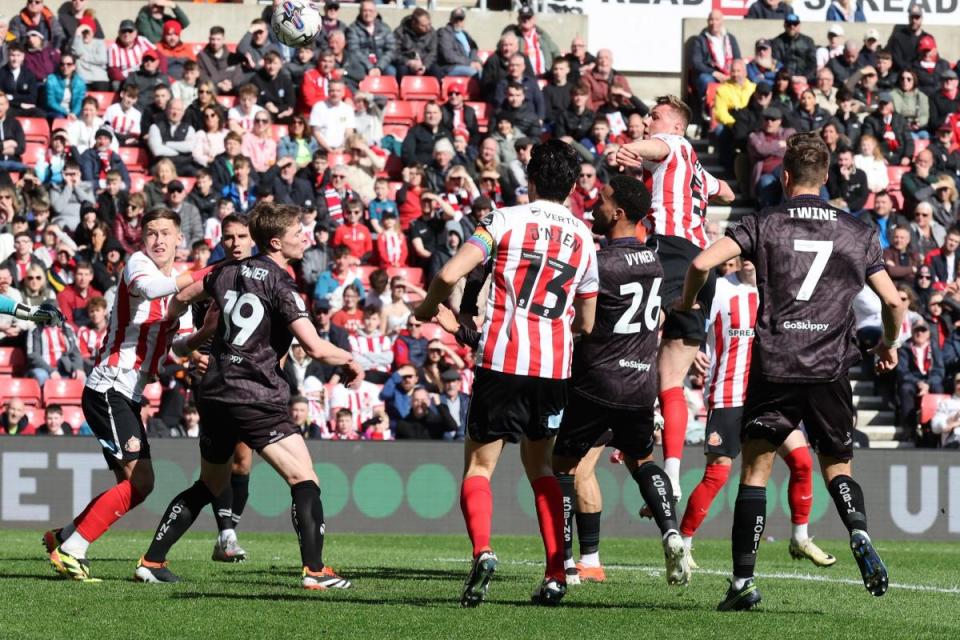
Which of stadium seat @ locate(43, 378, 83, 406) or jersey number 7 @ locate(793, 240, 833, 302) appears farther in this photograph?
→ stadium seat @ locate(43, 378, 83, 406)

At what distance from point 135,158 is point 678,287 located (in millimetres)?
12385

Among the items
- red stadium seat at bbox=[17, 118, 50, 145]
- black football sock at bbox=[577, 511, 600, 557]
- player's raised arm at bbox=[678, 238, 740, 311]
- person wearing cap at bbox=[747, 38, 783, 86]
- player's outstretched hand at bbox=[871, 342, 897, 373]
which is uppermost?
person wearing cap at bbox=[747, 38, 783, 86]

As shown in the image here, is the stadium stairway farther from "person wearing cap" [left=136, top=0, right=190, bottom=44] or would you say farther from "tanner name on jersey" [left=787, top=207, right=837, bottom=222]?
"tanner name on jersey" [left=787, top=207, right=837, bottom=222]

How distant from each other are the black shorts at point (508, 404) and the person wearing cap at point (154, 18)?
15.8 meters

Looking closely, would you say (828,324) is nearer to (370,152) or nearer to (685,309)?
(685,309)

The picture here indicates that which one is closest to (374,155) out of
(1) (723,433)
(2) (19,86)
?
(2) (19,86)

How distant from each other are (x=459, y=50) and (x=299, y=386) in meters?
7.64

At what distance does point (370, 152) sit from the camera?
21031 mm

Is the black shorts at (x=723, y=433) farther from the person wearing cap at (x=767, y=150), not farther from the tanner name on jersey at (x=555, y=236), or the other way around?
the person wearing cap at (x=767, y=150)

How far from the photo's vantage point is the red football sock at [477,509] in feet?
25.4

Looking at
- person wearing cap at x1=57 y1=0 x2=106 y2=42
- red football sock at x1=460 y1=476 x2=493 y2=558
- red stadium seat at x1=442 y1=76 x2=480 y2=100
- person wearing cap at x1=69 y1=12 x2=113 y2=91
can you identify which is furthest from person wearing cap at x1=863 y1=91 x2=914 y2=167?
red football sock at x1=460 y1=476 x2=493 y2=558

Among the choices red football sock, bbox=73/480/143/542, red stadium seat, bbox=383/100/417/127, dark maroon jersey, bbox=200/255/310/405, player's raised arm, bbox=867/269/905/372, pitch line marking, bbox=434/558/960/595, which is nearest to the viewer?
player's raised arm, bbox=867/269/905/372

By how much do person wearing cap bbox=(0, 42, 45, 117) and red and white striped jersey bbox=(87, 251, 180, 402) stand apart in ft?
39.4

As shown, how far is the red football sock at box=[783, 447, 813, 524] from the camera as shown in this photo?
1004 centimetres
